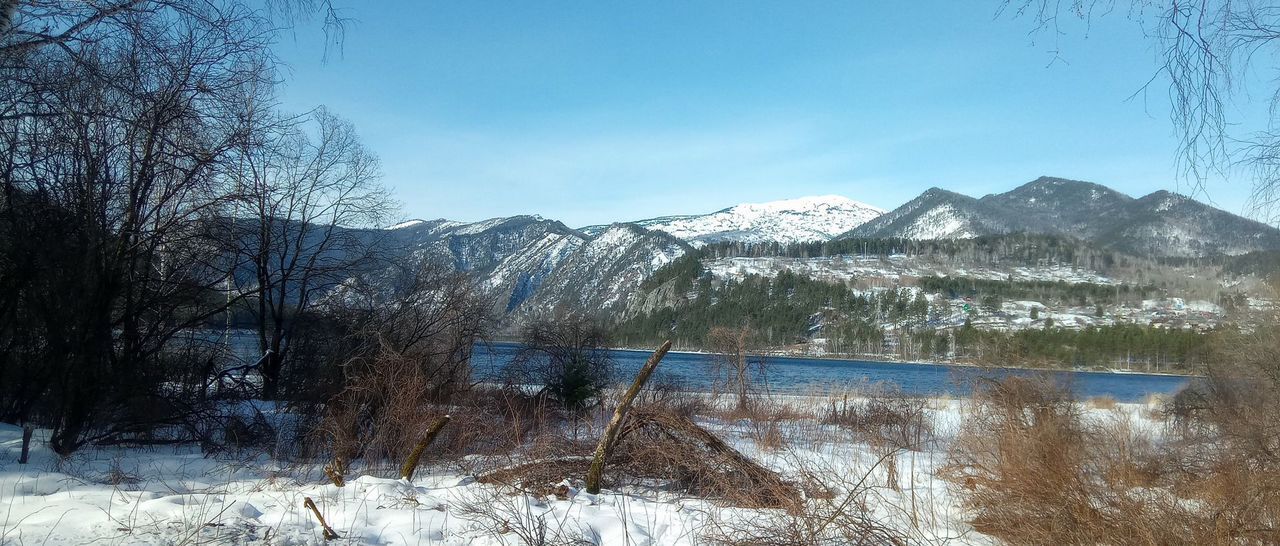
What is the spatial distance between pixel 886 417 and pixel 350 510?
14.2m

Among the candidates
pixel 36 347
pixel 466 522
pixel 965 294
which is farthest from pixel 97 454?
pixel 965 294

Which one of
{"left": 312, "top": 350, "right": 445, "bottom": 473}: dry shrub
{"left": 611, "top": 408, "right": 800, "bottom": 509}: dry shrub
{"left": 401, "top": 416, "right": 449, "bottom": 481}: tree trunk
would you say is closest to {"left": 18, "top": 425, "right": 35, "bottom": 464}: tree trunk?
{"left": 312, "top": 350, "right": 445, "bottom": 473}: dry shrub

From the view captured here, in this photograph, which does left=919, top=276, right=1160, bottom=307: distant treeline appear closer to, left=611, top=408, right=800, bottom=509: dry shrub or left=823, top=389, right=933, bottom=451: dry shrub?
left=823, top=389, right=933, bottom=451: dry shrub

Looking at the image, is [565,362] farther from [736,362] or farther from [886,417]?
[886,417]

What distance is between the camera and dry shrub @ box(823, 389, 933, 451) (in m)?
15.9

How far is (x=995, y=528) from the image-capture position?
619 cm

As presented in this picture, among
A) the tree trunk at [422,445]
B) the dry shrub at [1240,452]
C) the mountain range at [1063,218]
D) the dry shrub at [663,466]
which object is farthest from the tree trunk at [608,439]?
the mountain range at [1063,218]

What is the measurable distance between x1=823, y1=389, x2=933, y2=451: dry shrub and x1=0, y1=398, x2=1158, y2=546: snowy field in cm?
757

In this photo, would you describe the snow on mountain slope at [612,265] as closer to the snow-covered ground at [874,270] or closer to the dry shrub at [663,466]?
the snow-covered ground at [874,270]

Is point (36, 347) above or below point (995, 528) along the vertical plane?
above

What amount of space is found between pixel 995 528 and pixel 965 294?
84932 mm

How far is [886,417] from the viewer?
17578 millimetres

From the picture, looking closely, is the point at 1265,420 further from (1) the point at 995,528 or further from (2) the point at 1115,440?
(1) the point at 995,528

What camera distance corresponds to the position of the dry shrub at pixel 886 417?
15.9 meters
